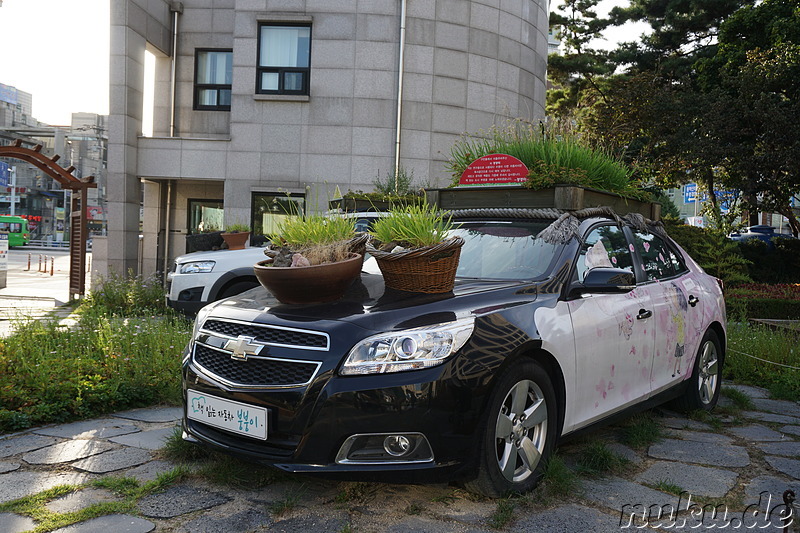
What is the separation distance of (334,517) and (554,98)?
35.4 metres

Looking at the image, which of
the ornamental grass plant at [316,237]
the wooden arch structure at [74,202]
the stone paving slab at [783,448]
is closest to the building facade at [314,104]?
the wooden arch structure at [74,202]

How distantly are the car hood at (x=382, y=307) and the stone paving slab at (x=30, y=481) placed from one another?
3.54ft

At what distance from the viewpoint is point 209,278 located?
867 centimetres

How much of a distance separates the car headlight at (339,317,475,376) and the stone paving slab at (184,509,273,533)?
77cm

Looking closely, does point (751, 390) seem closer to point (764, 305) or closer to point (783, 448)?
point (783, 448)

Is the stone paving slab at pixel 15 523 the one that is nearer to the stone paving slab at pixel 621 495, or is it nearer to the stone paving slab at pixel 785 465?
the stone paving slab at pixel 621 495

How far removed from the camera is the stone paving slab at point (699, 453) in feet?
13.6

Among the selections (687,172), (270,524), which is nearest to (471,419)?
(270,524)

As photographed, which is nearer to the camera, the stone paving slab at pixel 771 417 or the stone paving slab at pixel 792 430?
the stone paving slab at pixel 792 430

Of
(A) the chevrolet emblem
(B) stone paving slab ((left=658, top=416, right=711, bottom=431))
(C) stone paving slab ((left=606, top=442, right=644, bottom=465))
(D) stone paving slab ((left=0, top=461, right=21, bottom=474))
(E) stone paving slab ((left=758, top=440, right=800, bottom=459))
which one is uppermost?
(A) the chevrolet emblem

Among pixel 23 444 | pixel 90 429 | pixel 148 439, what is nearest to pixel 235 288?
pixel 90 429

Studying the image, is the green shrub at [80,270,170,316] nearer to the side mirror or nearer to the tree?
the side mirror

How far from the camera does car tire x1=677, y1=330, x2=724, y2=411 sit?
516 cm

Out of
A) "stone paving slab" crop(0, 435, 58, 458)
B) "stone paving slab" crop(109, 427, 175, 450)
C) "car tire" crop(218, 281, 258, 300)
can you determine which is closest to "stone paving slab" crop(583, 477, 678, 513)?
"stone paving slab" crop(109, 427, 175, 450)
